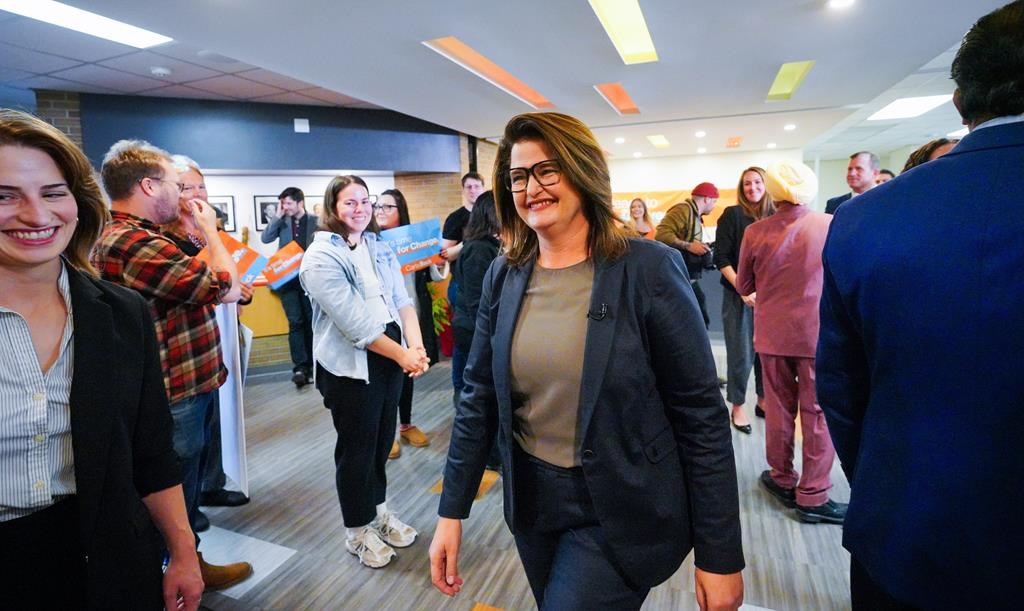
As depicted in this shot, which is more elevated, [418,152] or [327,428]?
[418,152]

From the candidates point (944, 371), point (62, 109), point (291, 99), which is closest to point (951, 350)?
point (944, 371)

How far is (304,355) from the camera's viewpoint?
17.8 ft

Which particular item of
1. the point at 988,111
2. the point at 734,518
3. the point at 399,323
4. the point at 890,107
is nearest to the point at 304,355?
the point at 399,323

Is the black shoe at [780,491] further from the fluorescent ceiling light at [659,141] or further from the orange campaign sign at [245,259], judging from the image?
the fluorescent ceiling light at [659,141]

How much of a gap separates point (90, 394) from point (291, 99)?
19.8 ft

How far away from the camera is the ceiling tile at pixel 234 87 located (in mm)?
5246

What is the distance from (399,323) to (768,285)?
1.82 m

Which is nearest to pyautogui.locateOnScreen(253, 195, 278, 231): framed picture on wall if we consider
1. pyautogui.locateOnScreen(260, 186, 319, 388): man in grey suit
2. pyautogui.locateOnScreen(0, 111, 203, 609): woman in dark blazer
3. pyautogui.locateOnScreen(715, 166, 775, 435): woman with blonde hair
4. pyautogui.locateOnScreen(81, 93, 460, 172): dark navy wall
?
pyautogui.locateOnScreen(81, 93, 460, 172): dark navy wall

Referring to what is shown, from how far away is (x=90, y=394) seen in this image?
100cm

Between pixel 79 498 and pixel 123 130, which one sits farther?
pixel 123 130

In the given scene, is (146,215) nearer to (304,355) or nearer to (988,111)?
(988,111)

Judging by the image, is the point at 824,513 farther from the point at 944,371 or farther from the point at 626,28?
the point at 626,28

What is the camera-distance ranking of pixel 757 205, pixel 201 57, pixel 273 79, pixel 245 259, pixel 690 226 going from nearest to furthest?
pixel 757 205 < pixel 245 259 < pixel 690 226 < pixel 201 57 < pixel 273 79

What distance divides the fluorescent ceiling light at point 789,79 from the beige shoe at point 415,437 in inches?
195
